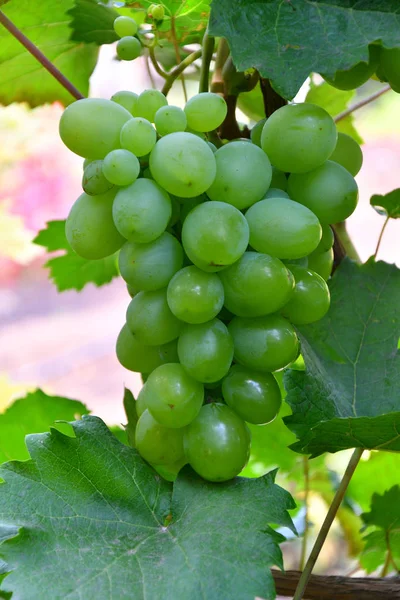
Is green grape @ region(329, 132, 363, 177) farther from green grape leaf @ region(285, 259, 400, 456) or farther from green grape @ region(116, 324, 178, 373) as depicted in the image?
green grape @ region(116, 324, 178, 373)

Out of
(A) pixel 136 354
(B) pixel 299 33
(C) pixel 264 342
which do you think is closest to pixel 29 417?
(A) pixel 136 354

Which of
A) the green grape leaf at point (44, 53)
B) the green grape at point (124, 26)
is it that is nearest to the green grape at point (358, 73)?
the green grape at point (124, 26)

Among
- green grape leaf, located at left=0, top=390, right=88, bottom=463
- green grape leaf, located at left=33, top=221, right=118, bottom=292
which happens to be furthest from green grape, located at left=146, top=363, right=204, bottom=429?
green grape leaf, located at left=33, top=221, right=118, bottom=292

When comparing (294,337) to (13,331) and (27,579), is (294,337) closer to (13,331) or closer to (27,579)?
(27,579)

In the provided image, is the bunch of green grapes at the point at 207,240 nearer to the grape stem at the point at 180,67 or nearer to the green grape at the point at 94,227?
the green grape at the point at 94,227

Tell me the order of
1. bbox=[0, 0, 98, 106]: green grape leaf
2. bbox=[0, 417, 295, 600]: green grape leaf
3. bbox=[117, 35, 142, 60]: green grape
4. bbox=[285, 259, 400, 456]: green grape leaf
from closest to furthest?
bbox=[0, 417, 295, 600]: green grape leaf → bbox=[285, 259, 400, 456]: green grape leaf → bbox=[117, 35, 142, 60]: green grape → bbox=[0, 0, 98, 106]: green grape leaf

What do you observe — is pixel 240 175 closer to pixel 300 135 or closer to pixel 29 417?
pixel 300 135
